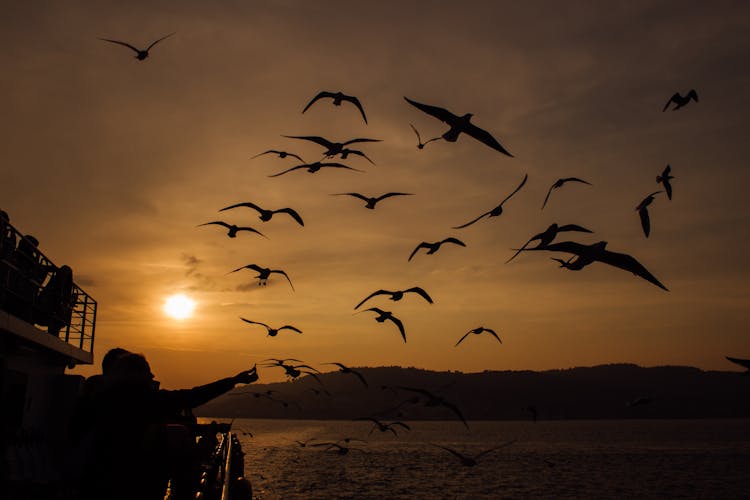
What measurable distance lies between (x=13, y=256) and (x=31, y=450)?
3.98m

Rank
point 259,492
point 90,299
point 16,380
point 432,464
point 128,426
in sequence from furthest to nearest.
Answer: point 432,464
point 259,492
point 90,299
point 16,380
point 128,426

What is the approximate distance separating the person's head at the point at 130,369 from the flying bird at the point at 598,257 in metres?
3.20

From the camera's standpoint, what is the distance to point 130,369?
15.1ft

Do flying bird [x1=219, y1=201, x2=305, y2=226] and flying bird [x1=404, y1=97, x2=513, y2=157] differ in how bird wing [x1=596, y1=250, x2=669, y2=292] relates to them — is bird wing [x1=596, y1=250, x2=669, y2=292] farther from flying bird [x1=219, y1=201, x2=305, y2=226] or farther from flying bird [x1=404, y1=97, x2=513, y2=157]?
flying bird [x1=219, y1=201, x2=305, y2=226]

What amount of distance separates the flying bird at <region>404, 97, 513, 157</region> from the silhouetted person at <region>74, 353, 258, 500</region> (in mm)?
3066

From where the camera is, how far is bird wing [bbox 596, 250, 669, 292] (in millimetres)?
4434

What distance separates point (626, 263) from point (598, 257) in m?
0.38

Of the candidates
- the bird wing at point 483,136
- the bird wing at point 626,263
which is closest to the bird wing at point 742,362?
the bird wing at point 626,263

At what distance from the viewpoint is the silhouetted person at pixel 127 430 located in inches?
181

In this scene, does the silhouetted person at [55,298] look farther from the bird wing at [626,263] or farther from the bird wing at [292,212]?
the bird wing at [626,263]

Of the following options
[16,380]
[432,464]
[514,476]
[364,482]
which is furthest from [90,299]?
[432,464]

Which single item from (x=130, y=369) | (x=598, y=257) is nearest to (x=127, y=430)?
(x=130, y=369)

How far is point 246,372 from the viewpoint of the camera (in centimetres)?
528

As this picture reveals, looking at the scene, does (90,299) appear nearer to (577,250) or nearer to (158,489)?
(158,489)
